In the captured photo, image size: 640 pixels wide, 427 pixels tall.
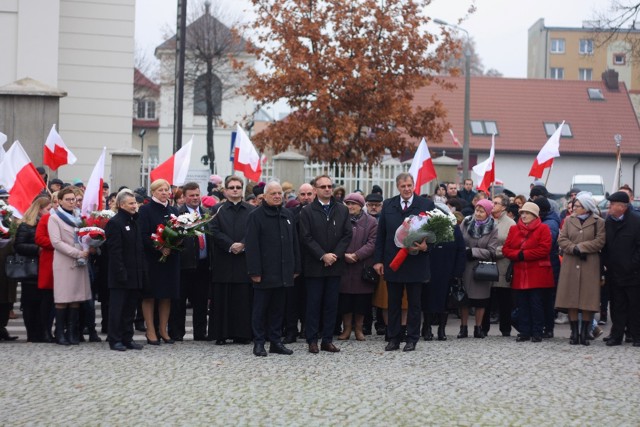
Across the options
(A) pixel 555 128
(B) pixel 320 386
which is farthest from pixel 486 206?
(A) pixel 555 128

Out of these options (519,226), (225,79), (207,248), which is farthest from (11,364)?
(225,79)

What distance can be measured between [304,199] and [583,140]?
5463 cm

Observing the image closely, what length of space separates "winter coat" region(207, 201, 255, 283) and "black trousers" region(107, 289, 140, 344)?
109 centimetres

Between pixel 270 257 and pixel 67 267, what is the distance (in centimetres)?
247

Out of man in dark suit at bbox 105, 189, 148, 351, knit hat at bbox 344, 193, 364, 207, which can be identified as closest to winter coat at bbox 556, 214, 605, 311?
knit hat at bbox 344, 193, 364, 207

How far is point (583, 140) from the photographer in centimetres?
6706

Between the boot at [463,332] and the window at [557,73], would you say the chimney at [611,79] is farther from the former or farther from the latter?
the boot at [463,332]

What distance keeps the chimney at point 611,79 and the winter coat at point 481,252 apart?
5851 centimetres

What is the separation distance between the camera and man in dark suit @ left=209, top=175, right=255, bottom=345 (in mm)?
13656

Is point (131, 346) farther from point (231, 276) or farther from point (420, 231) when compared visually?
point (420, 231)

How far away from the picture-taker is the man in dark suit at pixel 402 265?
13234mm

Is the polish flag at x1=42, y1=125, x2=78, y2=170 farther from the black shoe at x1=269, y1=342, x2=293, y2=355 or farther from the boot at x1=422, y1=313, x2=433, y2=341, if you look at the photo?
the boot at x1=422, y1=313, x2=433, y2=341

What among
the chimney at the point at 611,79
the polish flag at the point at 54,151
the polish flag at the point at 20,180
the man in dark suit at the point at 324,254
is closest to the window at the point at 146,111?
the chimney at the point at 611,79

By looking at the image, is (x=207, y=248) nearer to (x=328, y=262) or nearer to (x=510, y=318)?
(x=328, y=262)
